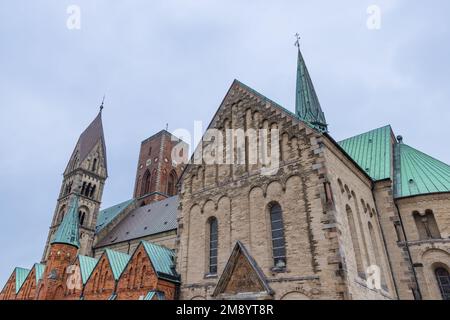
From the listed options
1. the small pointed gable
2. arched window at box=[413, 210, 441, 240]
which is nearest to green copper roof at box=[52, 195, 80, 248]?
the small pointed gable

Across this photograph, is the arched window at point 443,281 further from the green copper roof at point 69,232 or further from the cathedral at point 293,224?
the green copper roof at point 69,232

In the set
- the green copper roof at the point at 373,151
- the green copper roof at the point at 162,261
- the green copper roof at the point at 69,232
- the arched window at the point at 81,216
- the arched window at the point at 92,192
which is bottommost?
the green copper roof at the point at 162,261

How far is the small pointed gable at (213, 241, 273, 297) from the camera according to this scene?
15203 millimetres

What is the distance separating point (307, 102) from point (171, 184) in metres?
38.4

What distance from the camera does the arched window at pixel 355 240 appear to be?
50.6 feet

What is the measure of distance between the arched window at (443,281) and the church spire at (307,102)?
37.6ft

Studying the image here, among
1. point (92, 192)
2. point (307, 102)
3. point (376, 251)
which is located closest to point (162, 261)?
point (376, 251)

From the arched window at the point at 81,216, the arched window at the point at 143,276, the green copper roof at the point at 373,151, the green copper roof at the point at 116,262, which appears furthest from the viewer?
the arched window at the point at 81,216

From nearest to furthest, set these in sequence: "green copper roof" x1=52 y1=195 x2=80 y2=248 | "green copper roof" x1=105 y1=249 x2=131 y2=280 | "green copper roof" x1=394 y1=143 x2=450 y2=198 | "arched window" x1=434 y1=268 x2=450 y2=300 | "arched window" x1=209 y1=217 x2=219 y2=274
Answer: "arched window" x1=434 y1=268 x2=450 y2=300 < "arched window" x1=209 y1=217 x2=219 y2=274 < "green copper roof" x1=394 y1=143 x2=450 y2=198 < "green copper roof" x1=105 y1=249 x2=131 y2=280 < "green copper roof" x1=52 y1=195 x2=80 y2=248

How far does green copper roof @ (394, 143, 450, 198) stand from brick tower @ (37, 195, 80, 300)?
2767 cm

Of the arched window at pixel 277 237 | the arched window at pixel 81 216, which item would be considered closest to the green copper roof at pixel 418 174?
the arched window at pixel 277 237

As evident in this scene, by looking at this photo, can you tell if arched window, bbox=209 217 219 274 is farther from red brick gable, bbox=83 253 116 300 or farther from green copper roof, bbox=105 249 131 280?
red brick gable, bbox=83 253 116 300

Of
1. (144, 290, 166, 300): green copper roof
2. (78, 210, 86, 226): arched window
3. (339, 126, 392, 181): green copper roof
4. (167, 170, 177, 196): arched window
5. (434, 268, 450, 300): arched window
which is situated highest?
(167, 170, 177, 196): arched window
